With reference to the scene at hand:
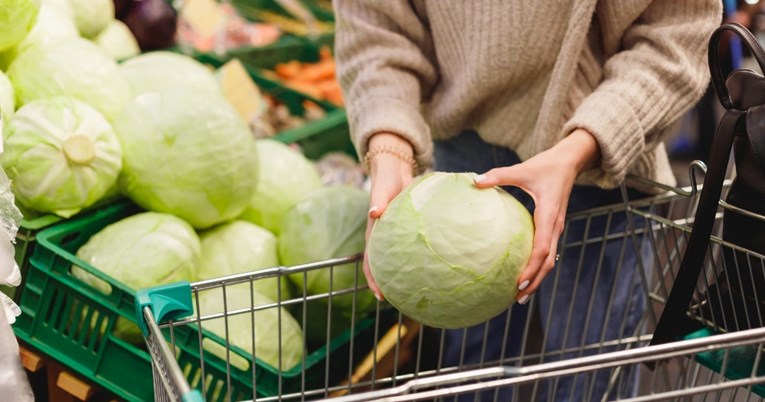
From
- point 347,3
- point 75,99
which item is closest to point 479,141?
point 347,3

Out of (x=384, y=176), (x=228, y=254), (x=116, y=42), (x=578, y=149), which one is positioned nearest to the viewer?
(x=578, y=149)

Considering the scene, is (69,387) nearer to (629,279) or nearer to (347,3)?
(347,3)

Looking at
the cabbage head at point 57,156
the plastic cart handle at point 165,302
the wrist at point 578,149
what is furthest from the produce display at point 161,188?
the wrist at point 578,149

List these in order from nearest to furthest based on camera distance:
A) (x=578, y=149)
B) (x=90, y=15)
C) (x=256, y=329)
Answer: (x=578, y=149) < (x=256, y=329) < (x=90, y=15)

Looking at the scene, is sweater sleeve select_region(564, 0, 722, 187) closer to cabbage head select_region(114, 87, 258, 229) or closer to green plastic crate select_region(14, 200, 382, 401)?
green plastic crate select_region(14, 200, 382, 401)

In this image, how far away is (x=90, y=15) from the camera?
221 centimetres

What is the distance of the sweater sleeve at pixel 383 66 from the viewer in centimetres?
152

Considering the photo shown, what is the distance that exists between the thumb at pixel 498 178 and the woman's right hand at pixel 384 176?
0.61 ft

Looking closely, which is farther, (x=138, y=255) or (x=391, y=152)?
(x=138, y=255)

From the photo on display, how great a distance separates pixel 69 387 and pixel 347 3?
0.93 m

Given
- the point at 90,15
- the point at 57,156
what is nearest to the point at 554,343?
the point at 57,156

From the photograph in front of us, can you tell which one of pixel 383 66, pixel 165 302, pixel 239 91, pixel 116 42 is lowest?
pixel 239 91

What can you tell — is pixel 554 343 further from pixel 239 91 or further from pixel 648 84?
pixel 239 91

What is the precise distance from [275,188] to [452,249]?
1.01 m
